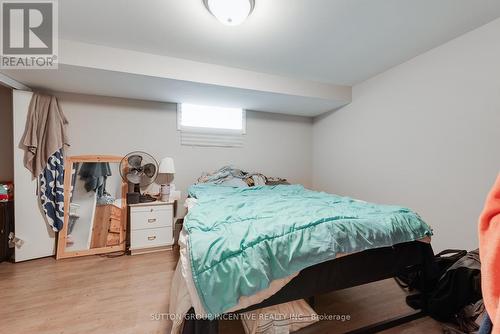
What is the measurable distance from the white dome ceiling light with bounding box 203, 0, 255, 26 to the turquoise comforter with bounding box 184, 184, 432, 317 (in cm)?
144

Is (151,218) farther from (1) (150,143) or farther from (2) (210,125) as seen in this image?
(2) (210,125)

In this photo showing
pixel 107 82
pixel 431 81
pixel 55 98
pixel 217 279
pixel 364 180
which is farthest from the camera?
pixel 364 180

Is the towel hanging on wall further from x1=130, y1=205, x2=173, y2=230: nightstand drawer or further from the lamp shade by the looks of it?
the lamp shade

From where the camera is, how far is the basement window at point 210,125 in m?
3.17

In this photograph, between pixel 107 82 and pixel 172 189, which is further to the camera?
pixel 172 189

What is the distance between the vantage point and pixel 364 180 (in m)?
2.90

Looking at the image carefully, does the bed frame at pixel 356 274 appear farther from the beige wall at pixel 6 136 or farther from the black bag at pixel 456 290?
the beige wall at pixel 6 136

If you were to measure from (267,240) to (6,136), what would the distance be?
3.43 m

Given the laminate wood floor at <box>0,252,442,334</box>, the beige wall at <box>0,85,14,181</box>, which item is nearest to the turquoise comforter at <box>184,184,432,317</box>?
the laminate wood floor at <box>0,252,442,334</box>

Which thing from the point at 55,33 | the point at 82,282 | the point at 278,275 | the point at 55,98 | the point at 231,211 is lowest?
the point at 82,282

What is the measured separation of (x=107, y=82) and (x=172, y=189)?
1.49m

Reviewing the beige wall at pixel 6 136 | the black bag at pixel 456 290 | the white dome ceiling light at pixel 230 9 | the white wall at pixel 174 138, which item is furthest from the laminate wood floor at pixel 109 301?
the white dome ceiling light at pixel 230 9

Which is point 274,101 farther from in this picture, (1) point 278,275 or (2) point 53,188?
(2) point 53,188

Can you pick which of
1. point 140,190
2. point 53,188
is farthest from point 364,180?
point 53,188
